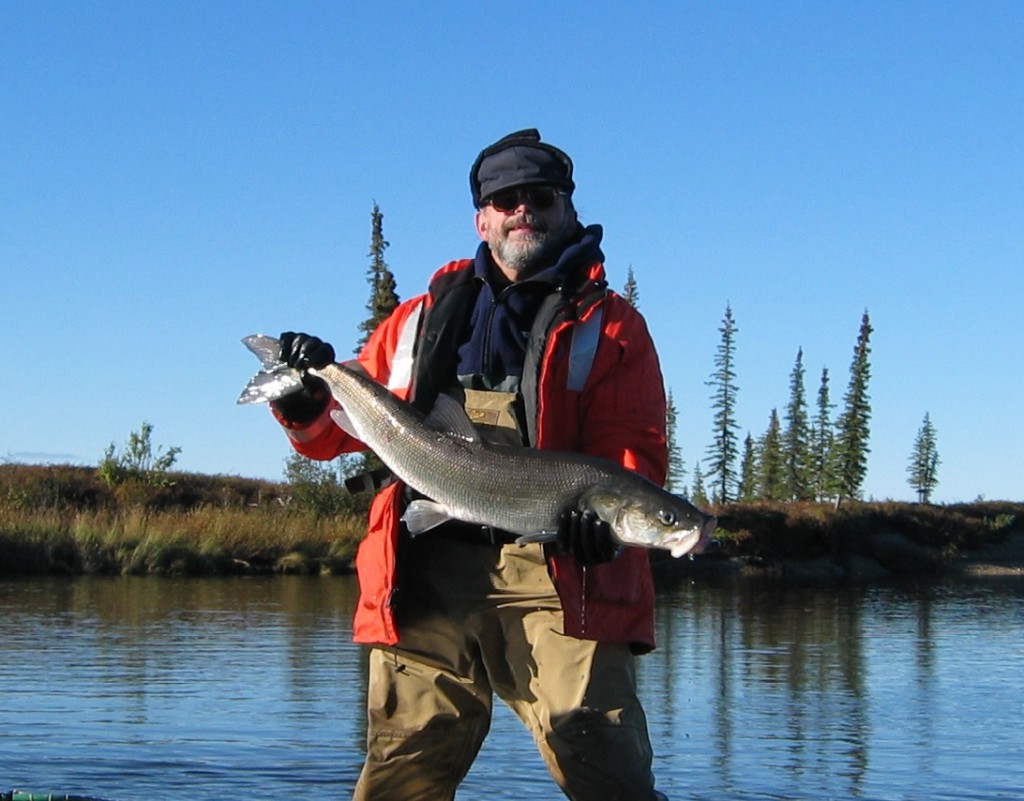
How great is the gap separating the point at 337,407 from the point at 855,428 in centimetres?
7559

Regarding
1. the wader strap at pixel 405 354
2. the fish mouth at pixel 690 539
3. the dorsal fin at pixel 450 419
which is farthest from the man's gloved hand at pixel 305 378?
the fish mouth at pixel 690 539

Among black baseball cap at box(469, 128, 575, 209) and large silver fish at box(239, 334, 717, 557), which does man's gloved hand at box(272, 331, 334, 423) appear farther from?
black baseball cap at box(469, 128, 575, 209)

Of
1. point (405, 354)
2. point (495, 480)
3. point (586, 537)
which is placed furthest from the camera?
point (405, 354)

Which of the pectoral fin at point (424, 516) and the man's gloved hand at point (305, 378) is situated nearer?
the pectoral fin at point (424, 516)

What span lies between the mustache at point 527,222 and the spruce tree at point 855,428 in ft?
239

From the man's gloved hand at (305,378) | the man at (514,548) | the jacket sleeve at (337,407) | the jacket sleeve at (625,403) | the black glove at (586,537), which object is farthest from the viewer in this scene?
the jacket sleeve at (337,407)

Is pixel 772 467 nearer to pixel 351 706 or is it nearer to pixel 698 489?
pixel 698 489

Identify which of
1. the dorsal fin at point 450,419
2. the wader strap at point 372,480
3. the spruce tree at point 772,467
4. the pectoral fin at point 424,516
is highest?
the spruce tree at point 772,467

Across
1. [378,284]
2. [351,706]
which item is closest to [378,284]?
[378,284]

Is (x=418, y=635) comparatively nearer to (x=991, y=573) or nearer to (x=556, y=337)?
(x=556, y=337)

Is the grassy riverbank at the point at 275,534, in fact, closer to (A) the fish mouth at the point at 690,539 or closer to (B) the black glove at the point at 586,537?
(B) the black glove at the point at 586,537

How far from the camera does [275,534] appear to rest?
3419 centimetres

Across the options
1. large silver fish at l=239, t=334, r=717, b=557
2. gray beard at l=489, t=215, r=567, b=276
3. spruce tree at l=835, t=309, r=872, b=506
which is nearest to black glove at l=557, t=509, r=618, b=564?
large silver fish at l=239, t=334, r=717, b=557

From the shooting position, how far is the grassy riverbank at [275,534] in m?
29.9
